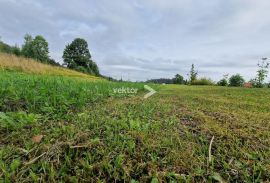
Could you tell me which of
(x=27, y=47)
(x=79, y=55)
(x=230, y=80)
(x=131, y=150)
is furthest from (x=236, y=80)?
(x=27, y=47)

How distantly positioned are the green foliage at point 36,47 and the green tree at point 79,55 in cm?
489

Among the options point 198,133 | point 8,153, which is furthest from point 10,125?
point 198,133

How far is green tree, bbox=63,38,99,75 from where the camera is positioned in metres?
48.3

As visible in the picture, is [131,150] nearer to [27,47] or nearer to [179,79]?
[179,79]

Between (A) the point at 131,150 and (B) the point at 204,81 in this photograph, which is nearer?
(A) the point at 131,150

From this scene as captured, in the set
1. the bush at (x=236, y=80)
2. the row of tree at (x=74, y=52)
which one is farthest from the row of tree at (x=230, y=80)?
the row of tree at (x=74, y=52)

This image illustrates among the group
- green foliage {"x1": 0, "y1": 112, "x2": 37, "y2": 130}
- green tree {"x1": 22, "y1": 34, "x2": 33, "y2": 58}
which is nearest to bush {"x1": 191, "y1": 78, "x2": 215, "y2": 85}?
green foliage {"x1": 0, "y1": 112, "x2": 37, "y2": 130}

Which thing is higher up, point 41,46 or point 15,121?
point 41,46

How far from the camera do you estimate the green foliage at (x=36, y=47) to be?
41.6m

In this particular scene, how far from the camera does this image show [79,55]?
48.4 metres

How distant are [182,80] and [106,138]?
27.9 metres

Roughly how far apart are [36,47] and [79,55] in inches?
391

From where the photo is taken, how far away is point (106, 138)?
4.87 feet

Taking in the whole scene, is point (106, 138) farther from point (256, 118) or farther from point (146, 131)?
point (256, 118)
